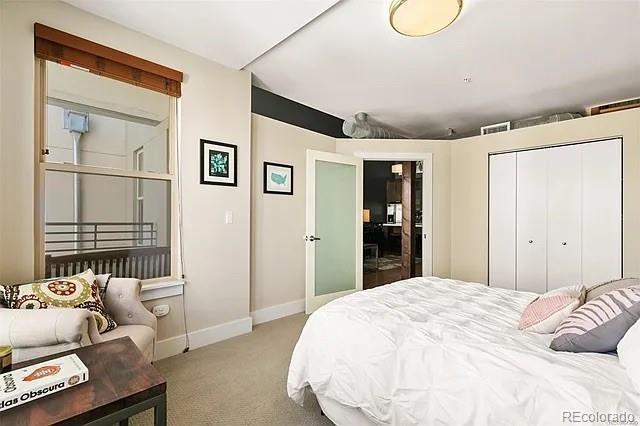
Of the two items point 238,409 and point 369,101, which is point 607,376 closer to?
point 238,409

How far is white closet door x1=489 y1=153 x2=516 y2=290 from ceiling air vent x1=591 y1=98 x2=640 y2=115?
1.04 m

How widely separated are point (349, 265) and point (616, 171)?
3.07m

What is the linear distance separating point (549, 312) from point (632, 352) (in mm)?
407

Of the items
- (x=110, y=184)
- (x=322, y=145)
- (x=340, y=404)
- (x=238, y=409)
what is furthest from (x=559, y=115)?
(x=110, y=184)

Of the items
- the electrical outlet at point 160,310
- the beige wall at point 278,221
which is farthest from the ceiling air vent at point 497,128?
the electrical outlet at point 160,310

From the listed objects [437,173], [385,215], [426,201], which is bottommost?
[385,215]

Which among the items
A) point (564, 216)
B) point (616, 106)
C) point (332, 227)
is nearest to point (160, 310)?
point (332, 227)

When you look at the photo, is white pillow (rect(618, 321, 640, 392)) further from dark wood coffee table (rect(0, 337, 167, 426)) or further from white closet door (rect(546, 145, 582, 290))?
white closet door (rect(546, 145, 582, 290))

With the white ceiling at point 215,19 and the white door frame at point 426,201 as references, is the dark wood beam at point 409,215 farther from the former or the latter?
the white ceiling at point 215,19

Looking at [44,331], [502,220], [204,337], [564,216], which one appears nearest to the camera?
[44,331]

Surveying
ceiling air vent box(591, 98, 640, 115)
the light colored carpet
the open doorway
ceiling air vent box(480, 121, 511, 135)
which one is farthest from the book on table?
the open doorway

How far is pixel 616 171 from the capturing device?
10.8ft

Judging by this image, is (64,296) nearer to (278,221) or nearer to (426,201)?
(278,221)

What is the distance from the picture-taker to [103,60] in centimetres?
238
